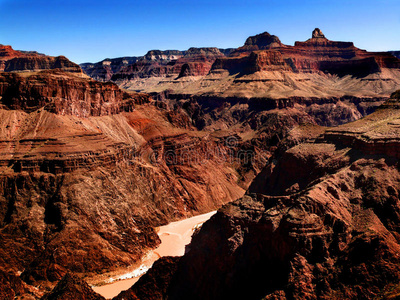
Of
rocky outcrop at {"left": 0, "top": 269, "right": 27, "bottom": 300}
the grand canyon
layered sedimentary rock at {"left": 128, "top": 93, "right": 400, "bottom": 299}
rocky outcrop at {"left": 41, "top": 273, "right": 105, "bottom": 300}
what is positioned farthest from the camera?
rocky outcrop at {"left": 0, "top": 269, "right": 27, "bottom": 300}

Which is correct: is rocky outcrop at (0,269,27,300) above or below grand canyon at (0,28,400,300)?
below

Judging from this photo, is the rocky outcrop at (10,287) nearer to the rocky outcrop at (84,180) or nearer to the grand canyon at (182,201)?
A: the grand canyon at (182,201)

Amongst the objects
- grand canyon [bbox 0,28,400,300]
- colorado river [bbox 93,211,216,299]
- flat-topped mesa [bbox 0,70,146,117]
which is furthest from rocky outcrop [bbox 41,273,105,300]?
flat-topped mesa [bbox 0,70,146,117]

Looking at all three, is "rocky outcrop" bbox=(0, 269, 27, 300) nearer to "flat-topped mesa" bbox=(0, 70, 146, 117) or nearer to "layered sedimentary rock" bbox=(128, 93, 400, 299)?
"layered sedimentary rock" bbox=(128, 93, 400, 299)

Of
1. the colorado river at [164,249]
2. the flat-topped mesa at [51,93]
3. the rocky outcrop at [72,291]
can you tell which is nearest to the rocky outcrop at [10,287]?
the rocky outcrop at [72,291]

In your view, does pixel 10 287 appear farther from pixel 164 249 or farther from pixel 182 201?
pixel 182 201
